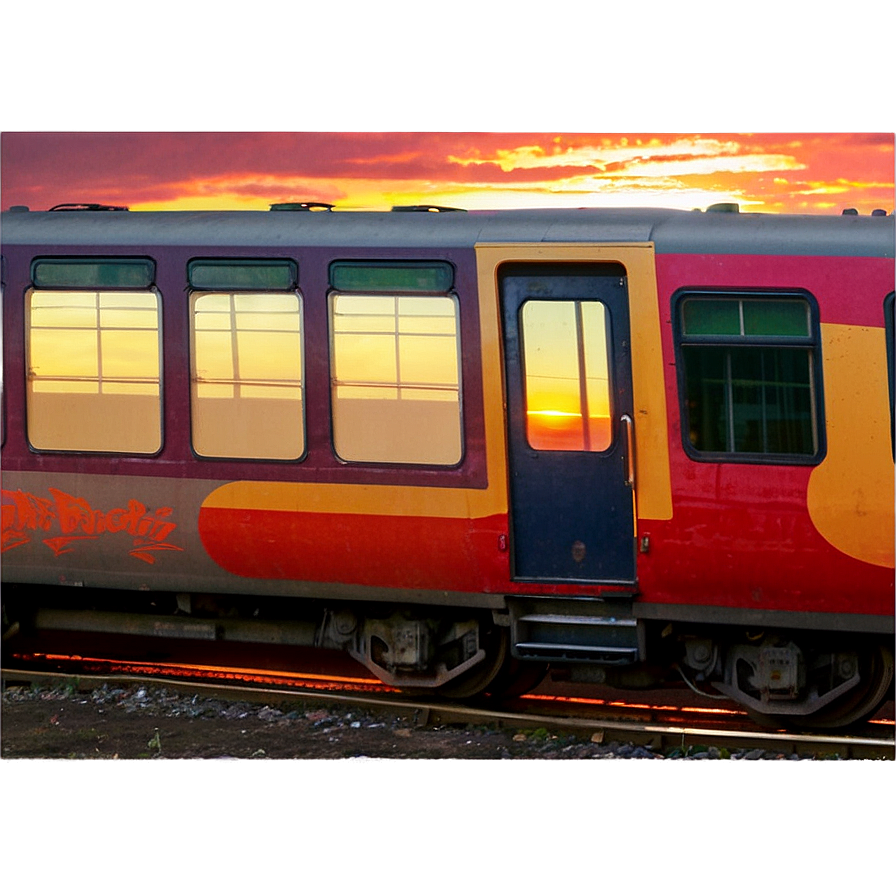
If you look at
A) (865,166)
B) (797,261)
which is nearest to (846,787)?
(797,261)

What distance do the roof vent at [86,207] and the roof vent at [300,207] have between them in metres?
1.09

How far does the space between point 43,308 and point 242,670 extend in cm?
274

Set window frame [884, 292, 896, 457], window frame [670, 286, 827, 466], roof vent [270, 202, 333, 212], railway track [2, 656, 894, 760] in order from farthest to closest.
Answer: roof vent [270, 202, 333, 212]
railway track [2, 656, 894, 760]
window frame [670, 286, 827, 466]
window frame [884, 292, 896, 457]

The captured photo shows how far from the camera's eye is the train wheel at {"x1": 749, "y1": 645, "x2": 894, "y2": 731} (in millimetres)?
8016

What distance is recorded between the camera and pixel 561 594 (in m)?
8.03

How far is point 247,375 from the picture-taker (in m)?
8.39

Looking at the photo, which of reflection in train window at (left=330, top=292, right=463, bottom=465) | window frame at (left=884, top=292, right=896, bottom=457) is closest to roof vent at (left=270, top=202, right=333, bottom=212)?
reflection in train window at (left=330, top=292, right=463, bottom=465)

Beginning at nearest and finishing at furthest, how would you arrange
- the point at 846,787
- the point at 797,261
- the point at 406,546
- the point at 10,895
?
the point at 10,895
the point at 846,787
the point at 797,261
the point at 406,546

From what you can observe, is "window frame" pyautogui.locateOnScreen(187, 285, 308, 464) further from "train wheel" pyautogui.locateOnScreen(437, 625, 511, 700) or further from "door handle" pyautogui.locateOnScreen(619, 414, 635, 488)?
"door handle" pyautogui.locateOnScreen(619, 414, 635, 488)

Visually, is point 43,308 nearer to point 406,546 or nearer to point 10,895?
point 406,546

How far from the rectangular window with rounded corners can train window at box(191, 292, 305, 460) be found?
2298mm

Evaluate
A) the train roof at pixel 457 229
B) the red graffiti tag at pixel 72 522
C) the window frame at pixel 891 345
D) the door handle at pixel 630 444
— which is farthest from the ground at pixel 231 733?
the train roof at pixel 457 229

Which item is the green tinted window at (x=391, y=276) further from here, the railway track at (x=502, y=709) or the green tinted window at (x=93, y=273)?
the railway track at (x=502, y=709)

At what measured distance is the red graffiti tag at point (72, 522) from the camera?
867 cm
